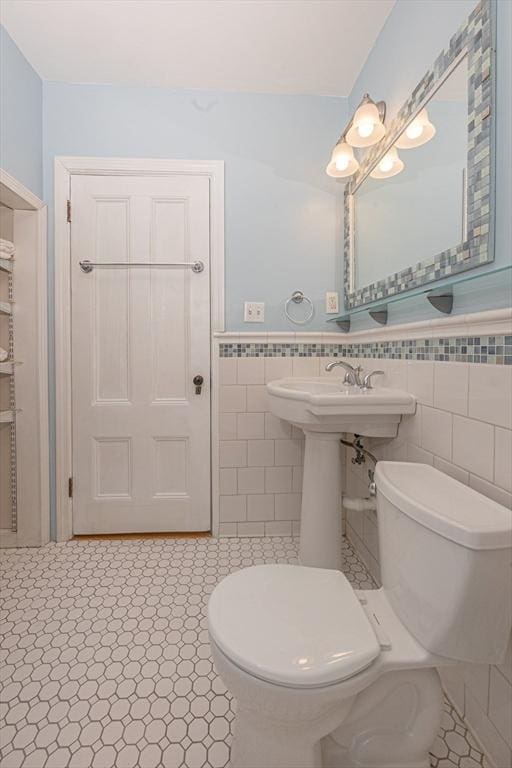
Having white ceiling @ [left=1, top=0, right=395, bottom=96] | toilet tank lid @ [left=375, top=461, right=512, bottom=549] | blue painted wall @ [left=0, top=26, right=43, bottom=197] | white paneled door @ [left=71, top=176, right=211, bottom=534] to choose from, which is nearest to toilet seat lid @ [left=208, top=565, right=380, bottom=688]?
toilet tank lid @ [left=375, top=461, right=512, bottom=549]

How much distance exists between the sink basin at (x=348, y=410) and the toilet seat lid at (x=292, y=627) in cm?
51

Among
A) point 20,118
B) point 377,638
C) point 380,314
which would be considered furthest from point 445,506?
point 20,118

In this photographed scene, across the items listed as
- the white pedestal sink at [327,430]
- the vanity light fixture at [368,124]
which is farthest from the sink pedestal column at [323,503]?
the vanity light fixture at [368,124]

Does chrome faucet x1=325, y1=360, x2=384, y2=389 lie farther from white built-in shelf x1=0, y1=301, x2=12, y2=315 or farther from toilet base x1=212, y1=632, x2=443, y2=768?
white built-in shelf x1=0, y1=301, x2=12, y2=315

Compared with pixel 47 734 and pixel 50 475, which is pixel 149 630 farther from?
pixel 50 475

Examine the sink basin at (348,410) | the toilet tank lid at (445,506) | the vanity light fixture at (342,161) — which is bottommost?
the toilet tank lid at (445,506)

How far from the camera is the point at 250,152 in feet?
6.63

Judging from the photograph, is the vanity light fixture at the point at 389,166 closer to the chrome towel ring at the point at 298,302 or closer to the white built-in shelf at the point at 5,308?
the chrome towel ring at the point at 298,302

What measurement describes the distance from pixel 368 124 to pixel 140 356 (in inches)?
58.6

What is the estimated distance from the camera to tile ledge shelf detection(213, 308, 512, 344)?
3.14 ft

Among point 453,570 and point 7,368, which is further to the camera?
point 7,368

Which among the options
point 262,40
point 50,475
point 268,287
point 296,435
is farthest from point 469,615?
point 262,40

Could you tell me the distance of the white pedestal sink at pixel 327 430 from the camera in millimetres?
1336

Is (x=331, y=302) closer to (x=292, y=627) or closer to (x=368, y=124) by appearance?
(x=368, y=124)
